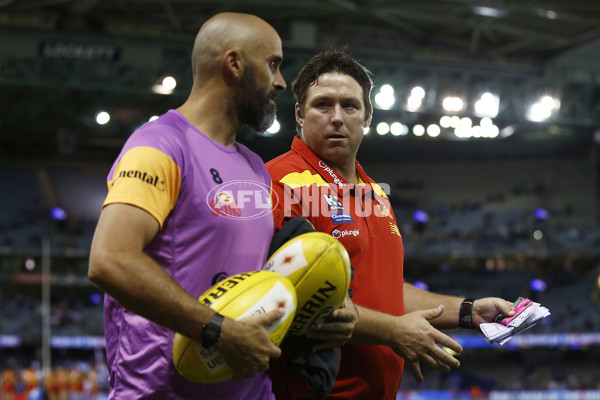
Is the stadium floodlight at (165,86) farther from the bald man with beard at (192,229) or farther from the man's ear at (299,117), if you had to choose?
the bald man with beard at (192,229)

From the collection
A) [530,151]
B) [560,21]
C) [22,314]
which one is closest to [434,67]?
[560,21]

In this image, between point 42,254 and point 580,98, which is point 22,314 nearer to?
point 42,254

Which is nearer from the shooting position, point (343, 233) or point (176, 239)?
point (176, 239)

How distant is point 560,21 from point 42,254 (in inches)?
764

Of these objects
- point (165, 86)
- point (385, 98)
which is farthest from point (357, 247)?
point (385, 98)

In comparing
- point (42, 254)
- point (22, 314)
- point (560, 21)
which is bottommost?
point (22, 314)

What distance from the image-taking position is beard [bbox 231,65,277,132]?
2.34 meters

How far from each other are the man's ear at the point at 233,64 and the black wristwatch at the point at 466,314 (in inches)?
65.7

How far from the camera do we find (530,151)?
28.8 meters

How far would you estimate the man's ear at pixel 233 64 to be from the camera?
231 cm

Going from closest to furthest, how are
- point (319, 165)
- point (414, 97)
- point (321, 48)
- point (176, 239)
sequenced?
point (176, 239), point (319, 165), point (321, 48), point (414, 97)

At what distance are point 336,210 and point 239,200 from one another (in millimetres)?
744

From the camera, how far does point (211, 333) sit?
1.93 meters

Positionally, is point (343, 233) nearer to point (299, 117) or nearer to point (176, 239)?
point (299, 117)
